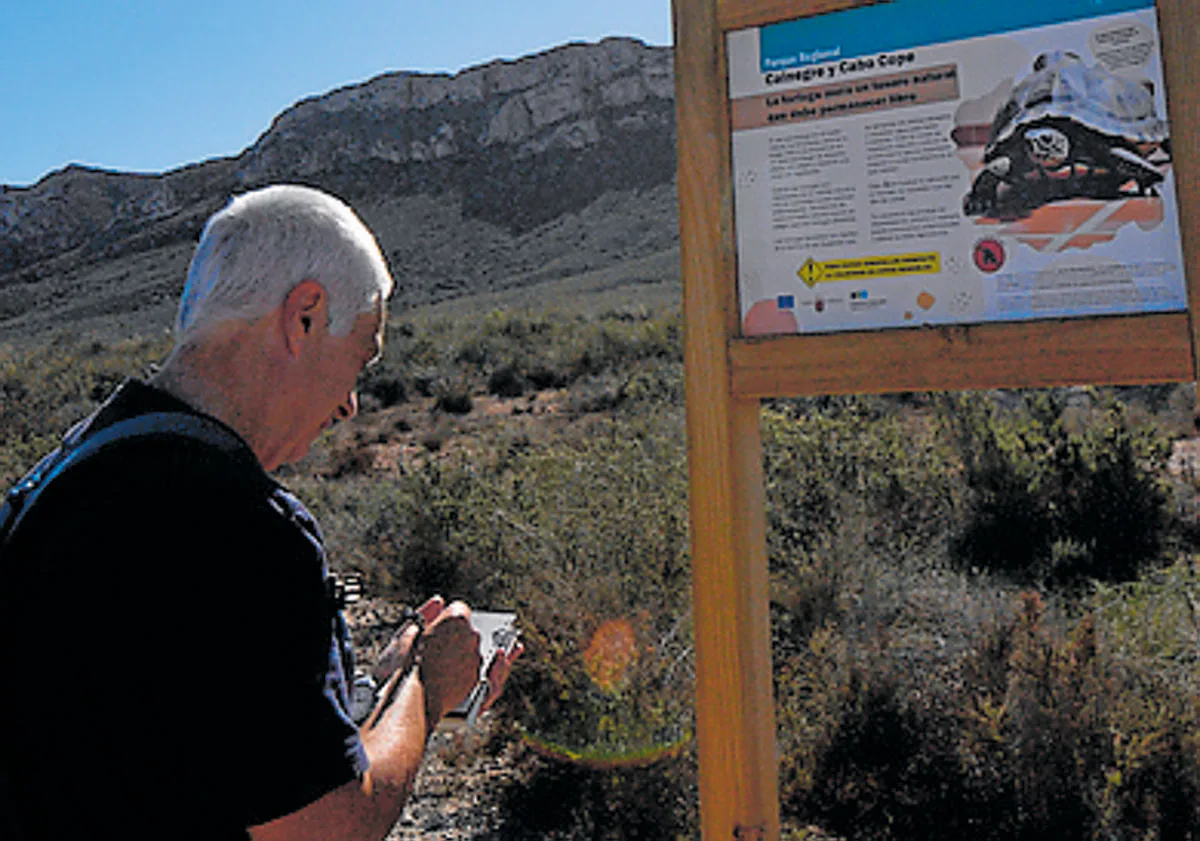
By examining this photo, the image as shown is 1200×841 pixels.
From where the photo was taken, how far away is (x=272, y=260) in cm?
116

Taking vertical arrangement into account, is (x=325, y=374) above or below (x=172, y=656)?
above

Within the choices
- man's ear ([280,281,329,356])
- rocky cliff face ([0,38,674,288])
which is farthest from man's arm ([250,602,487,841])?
rocky cliff face ([0,38,674,288])

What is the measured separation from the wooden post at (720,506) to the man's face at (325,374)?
796mm

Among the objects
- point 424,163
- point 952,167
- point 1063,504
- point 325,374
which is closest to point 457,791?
point 325,374

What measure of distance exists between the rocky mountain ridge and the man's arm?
46751 mm

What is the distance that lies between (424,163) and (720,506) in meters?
66.2

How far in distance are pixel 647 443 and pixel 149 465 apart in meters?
5.34

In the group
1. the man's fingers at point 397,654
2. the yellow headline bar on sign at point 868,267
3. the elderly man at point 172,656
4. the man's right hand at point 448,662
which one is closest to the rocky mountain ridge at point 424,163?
the yellow headline bar on sign at point 868,267

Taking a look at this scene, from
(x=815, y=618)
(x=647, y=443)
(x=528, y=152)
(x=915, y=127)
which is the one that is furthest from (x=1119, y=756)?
(x=528, y=152)

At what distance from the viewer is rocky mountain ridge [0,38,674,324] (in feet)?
185

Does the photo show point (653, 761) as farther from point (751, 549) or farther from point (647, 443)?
point (647, 443)

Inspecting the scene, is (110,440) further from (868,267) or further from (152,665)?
(868,267)

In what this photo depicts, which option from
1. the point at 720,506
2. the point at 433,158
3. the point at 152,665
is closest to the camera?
the point at 152,665

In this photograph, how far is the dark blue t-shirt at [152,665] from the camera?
915 millimetres
